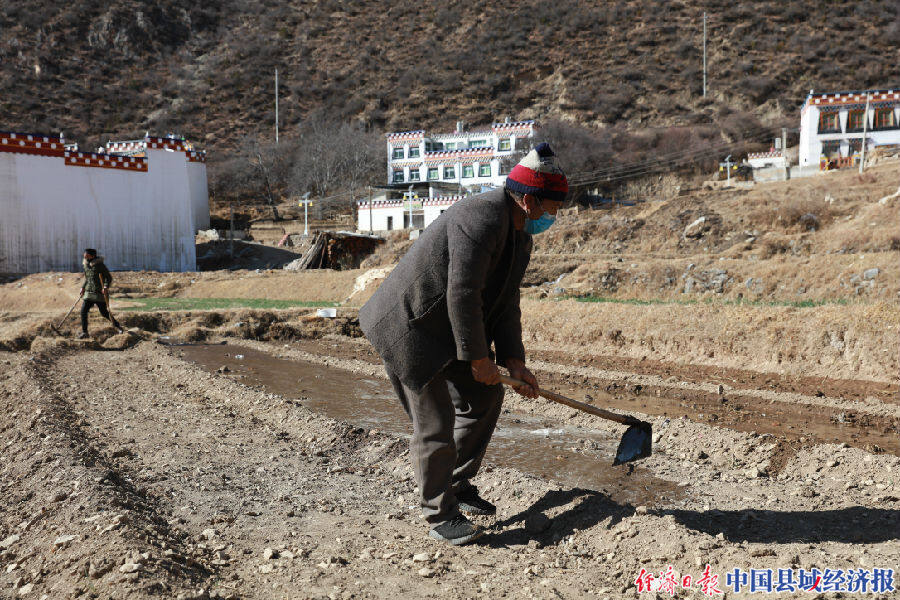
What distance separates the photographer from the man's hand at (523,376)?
351 centimetres

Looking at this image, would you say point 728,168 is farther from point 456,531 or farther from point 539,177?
point 456,531

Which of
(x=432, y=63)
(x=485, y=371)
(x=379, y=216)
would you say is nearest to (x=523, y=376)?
(x=485, y=371)

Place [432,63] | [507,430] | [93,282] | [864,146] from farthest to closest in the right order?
1. [432,63]
2. [864,146]
3. [93,282]
4. [507,430]

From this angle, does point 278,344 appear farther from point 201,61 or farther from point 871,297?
point 201,61

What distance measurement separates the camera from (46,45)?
61.0m

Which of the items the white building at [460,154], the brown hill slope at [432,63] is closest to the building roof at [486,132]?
the white building at [460,154]

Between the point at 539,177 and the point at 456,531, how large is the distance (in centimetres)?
170

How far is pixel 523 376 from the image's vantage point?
358 cm

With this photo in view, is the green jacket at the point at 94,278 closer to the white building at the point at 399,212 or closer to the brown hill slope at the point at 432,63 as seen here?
the white building at the point at 399,212

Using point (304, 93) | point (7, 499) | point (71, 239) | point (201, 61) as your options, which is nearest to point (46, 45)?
point (201, 61)

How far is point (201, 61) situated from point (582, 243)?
5191 cm

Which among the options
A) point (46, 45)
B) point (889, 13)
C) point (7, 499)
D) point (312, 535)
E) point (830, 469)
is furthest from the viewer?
point (46, 45)

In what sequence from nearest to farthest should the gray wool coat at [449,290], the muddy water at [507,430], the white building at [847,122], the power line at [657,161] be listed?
the gray wool coat at [449,290], the muddy water at [507,430], the white building at [847,122], the power line at [657,161]

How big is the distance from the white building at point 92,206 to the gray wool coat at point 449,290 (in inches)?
1176
